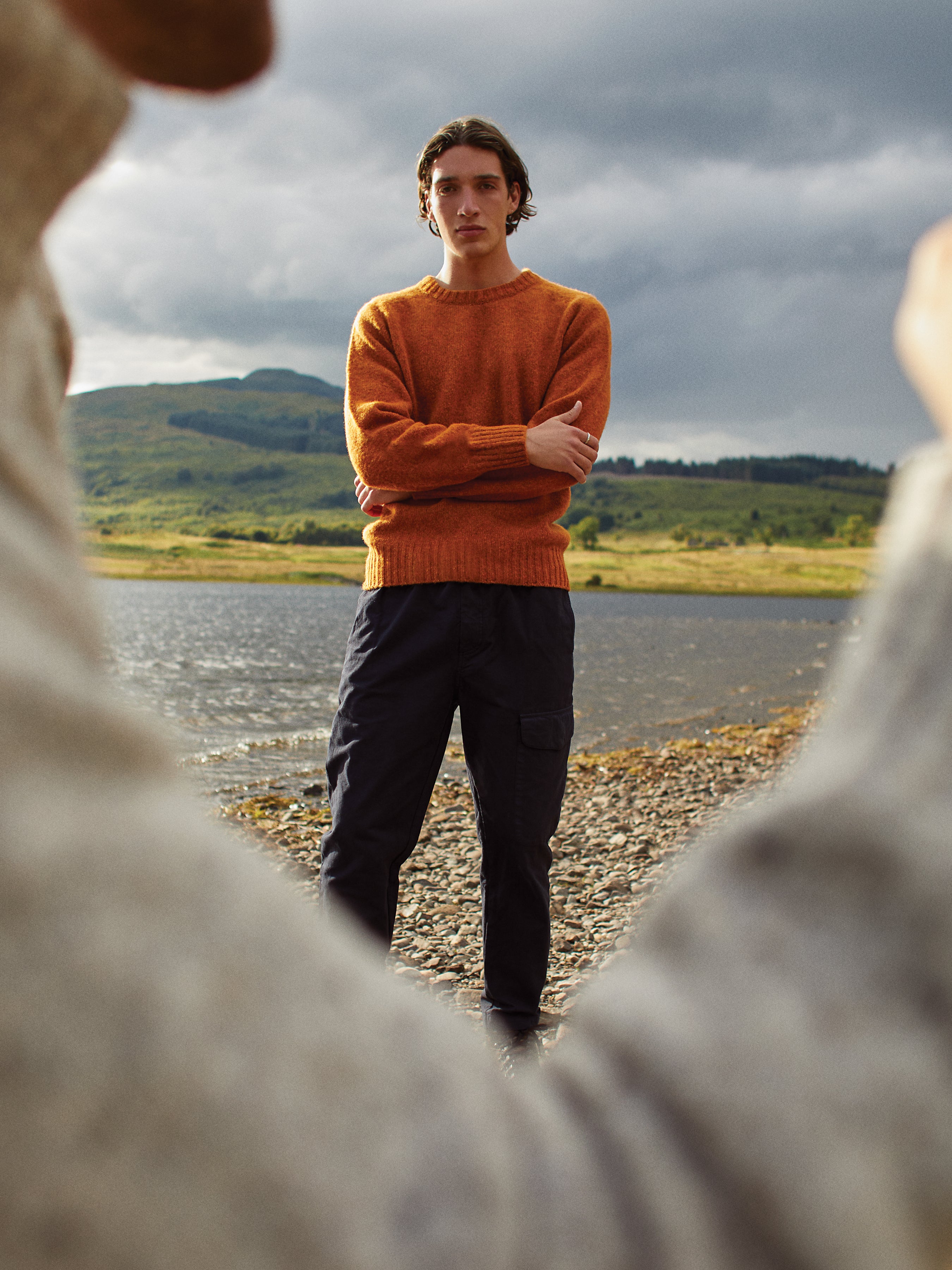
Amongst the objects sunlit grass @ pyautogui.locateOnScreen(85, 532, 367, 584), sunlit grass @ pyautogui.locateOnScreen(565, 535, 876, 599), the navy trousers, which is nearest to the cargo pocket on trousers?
the navy trousers

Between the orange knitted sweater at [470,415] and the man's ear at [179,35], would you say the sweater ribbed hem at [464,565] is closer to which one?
the orange knitted sweater at [470,415]

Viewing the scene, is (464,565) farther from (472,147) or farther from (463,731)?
(472,147)

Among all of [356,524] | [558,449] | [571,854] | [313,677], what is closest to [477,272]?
[558,449]

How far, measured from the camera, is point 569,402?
343 centimetres

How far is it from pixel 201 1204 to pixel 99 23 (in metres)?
0.57

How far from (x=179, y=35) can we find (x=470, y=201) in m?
3.28

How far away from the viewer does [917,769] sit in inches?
16.9

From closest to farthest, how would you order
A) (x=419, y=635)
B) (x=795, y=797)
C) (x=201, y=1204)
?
(x=201, y=1204), (x=795, y=797), (x=419, y=635)

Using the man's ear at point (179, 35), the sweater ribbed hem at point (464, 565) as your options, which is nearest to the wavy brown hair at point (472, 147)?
the sweater ribbed hem at point (464, 565)

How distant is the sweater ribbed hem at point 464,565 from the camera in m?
3.27

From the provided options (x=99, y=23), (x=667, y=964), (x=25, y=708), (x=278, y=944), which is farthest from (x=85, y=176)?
(x=667, y=964)

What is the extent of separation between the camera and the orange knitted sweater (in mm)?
3289

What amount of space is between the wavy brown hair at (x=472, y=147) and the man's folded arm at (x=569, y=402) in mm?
624

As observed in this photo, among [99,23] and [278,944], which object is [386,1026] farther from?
[99,23]
